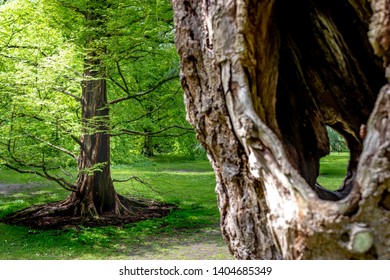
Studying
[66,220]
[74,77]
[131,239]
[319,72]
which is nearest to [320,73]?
[319,72]

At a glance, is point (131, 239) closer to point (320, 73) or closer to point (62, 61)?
point (62, 61)

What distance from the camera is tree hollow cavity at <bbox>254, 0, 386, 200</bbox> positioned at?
3.71 meters


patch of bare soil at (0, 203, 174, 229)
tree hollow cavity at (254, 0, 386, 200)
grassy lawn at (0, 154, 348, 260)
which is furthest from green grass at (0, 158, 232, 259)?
tree hollow cavity at (254, 0, 386, 200)

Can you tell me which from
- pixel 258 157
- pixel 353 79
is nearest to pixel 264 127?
pixel 258 157

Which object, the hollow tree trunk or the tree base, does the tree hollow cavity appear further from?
the tree base

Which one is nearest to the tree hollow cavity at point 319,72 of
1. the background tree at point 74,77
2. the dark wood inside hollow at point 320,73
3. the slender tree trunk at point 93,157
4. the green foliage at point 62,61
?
the dark wood inside hollow at point 320,73

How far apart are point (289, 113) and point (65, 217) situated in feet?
24.3

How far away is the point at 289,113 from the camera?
12.7ft

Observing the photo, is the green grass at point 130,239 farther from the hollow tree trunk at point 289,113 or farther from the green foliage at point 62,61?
the hollow tree trunk at point 289,113

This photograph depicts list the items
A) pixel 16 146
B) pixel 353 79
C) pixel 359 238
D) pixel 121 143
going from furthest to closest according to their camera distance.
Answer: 1. pixel 121 143
2. pixel 16 146
3. pixel 353 79
4. pixel 359 238

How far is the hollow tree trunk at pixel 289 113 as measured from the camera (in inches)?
99.7

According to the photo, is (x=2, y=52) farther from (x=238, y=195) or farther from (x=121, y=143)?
(x=238, y=195)

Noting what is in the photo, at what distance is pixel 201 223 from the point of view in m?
10.1

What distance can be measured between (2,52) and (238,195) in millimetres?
6548
